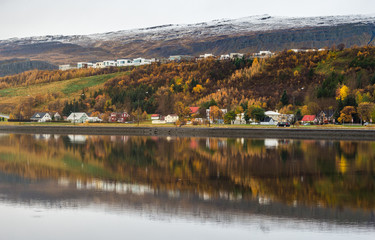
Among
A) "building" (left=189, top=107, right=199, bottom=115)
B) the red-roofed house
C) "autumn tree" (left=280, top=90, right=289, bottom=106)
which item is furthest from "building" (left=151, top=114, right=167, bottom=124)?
the red-roofed house

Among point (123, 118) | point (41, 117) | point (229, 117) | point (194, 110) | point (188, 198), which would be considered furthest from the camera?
point (41, 117)

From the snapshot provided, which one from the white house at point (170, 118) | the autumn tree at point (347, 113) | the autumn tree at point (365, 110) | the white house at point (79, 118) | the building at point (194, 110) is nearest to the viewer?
the autumn tree at point (365, 110)

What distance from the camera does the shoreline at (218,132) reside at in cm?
6462

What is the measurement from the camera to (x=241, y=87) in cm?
12550

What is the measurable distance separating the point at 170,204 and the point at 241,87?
107 m

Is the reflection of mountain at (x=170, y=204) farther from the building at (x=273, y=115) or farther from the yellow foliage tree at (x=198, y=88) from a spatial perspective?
the yellow foliage tree at (x=198, y=88)

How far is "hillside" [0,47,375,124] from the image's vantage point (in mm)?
104250

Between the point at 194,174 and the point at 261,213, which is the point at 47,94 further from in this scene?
the point at 261,213

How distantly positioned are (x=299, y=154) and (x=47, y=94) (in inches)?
5043

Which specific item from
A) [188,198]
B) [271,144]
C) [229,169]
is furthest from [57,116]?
[188,198]

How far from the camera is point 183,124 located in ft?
307

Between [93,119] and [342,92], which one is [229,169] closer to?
[342,92]

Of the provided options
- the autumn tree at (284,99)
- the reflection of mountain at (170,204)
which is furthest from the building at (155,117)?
the reflection of mountain at (170,204)

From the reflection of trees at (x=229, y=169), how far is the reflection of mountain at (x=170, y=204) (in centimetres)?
157
